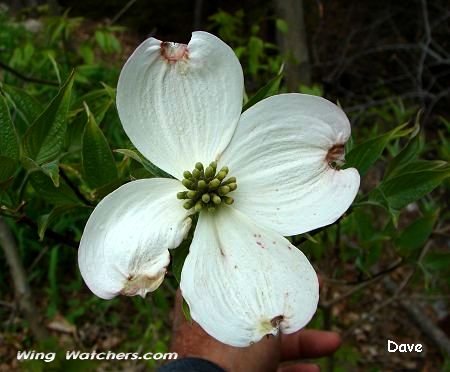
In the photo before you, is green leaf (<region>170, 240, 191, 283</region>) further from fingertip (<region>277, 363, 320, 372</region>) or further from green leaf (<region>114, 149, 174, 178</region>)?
fingertip (<region>277, 363, 320, 372</region>)

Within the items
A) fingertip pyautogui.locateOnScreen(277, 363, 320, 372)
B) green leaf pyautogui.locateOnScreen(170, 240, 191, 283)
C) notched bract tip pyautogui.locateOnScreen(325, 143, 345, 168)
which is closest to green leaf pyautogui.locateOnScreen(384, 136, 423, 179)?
notched bract tip pyautogui.locateOnScreen(325, 143, 345, 168)

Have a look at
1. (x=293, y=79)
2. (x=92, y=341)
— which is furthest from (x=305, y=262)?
(x=92, y=341)

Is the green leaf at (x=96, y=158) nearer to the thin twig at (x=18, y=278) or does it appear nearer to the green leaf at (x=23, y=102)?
the green leaf at (x=23, y=102)

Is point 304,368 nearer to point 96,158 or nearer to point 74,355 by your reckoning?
point 74,355

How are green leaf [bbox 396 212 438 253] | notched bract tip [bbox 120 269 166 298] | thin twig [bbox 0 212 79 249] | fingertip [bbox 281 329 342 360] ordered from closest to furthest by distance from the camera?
notched bract tip [bbox 120 269 166 298] < thin twig [bbox 0 212 79 249] < green leaf [bbox 396 212 438 253] < fingertip [bbox 281 329 342 360]

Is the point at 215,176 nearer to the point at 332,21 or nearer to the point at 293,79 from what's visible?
the point at 293,79

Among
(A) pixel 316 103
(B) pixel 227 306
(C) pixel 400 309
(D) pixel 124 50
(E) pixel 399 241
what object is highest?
(A) pixel 316 103
